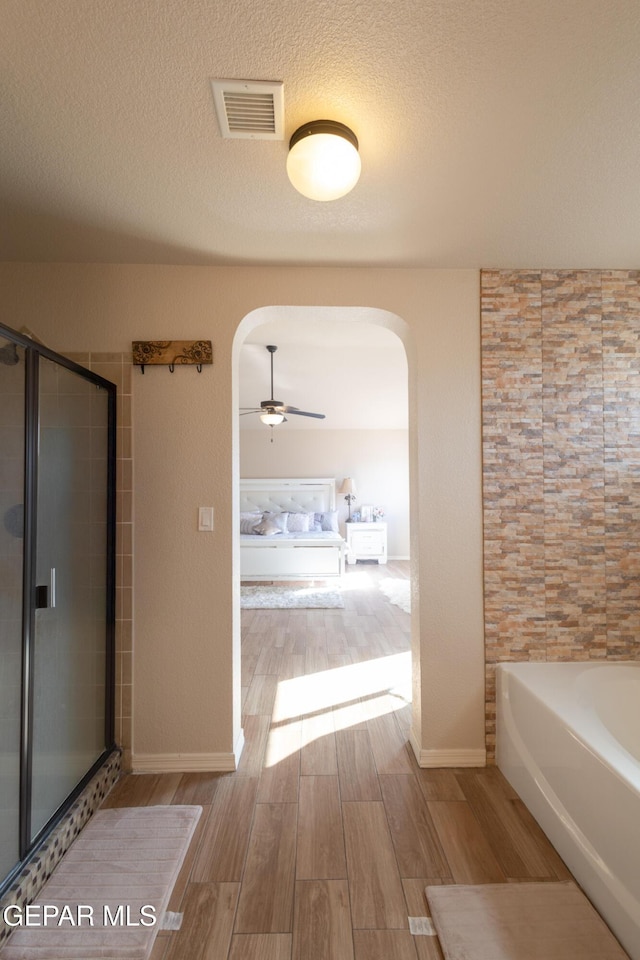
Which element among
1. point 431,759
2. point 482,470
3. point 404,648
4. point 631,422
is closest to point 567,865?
point 431,759

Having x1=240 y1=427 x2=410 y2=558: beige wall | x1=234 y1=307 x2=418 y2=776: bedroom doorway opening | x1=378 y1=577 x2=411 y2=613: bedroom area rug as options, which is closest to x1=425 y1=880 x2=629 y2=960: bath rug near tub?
x1=234 y1=307 x2=418 y2=776: bedroom doorway opening

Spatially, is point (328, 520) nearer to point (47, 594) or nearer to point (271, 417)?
point (271, 417)

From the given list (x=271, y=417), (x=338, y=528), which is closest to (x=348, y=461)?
(x=338, y=528)

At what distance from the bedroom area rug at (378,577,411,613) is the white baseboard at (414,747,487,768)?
2.49m

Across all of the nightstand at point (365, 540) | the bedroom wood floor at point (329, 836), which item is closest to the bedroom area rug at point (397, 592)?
the nightstand at point (365, 540)

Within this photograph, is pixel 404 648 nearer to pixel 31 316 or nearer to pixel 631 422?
pixel 631 422

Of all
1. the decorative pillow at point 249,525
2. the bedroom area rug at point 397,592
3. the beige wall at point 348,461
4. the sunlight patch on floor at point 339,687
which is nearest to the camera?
the sunlight patch on floor at point 339,687

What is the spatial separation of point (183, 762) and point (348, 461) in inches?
237

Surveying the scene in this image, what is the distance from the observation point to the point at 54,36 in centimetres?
109

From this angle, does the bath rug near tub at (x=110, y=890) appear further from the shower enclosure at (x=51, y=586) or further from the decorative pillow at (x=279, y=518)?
the decorative pillow at (x=279, y=518)

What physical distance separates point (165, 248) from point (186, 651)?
189 cm

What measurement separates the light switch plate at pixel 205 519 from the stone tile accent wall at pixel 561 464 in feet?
4.45

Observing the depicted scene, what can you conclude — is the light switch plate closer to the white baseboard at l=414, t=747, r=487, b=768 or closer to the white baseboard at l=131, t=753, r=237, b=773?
the white baseboard at l=131, t=753, r=237, b=773

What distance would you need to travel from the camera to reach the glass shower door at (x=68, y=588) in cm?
160
